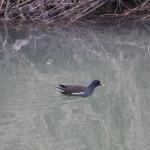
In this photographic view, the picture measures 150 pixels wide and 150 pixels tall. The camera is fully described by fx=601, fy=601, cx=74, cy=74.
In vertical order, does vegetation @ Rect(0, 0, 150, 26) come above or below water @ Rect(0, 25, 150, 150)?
above

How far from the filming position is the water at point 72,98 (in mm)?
6152

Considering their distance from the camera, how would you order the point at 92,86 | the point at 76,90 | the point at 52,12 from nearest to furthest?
the point at 76,90 < the point at 92,86 < the point at 52,12

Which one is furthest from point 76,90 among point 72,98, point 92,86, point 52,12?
point 52,12

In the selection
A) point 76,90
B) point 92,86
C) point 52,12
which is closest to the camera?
point 76,90

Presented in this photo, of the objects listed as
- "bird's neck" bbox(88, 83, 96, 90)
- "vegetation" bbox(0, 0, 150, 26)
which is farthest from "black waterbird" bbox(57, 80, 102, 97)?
"vegetation" bbox(0, 0, 150, 26)

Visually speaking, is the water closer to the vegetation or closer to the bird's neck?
the bird's neck

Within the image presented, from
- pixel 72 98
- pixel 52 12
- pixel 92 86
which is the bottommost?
pixel 72 98

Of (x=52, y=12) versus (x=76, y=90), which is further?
(x=52, y=12)

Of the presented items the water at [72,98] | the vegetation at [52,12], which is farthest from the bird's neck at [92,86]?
the vegetation at [52,12]

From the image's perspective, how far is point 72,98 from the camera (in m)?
7.34

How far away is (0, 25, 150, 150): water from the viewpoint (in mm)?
6152

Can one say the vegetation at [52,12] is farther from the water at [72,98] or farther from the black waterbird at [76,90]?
the black waterbird at [76,90]

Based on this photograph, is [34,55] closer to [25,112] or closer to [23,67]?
[23,67]

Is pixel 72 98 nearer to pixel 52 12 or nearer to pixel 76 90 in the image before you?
pixel 76 90
